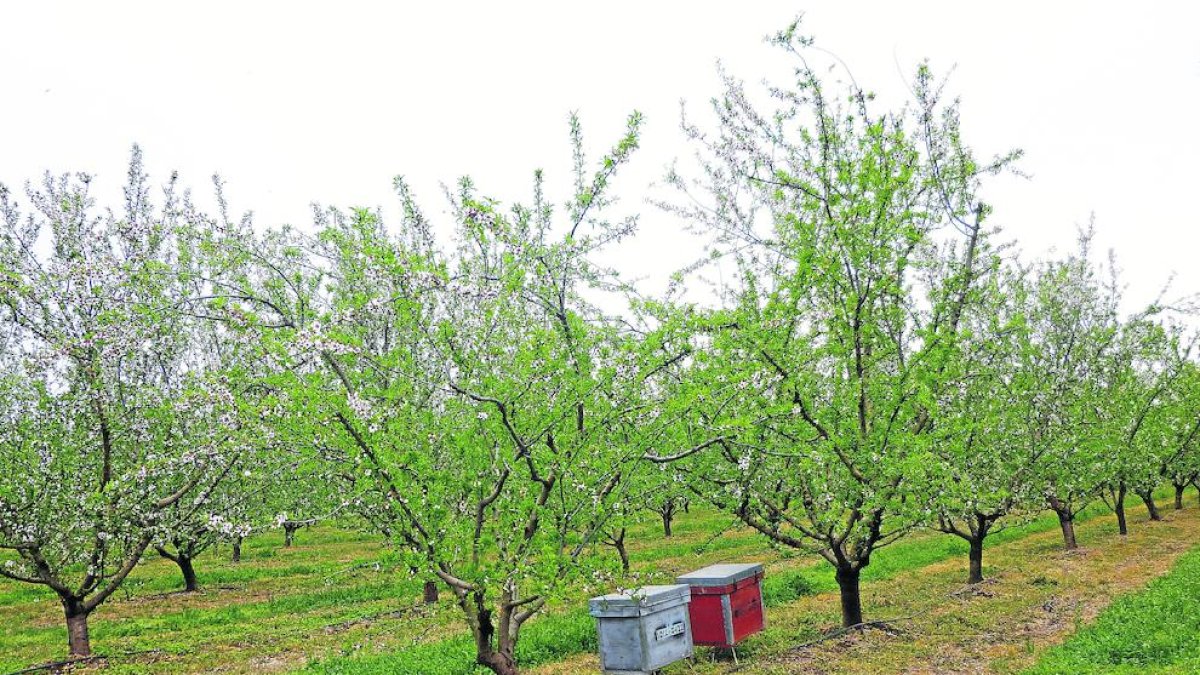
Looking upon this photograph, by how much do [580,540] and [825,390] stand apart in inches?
243

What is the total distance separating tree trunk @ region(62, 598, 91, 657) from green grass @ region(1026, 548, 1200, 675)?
57.1ft

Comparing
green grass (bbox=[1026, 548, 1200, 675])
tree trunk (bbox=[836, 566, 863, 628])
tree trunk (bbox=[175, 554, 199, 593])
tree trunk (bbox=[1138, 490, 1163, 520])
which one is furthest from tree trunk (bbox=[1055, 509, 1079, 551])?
tree trunk (bbox=[175, 554, 199, 593])

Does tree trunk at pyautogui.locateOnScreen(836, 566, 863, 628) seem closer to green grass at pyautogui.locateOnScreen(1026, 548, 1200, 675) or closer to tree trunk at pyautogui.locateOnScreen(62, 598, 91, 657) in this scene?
green grass at pyautogui.locateOnScreen(1026, 548, 1200, 675)

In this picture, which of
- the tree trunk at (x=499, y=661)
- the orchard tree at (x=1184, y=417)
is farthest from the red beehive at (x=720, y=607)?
the orchard tree at (x=1184, y=417)

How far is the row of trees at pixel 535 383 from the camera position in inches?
329

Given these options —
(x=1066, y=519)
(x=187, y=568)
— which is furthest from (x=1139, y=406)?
(x=187, y=568)

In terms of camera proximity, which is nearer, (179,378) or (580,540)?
(580,540)

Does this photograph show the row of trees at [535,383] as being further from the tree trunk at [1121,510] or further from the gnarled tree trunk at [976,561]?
the tree trunk at [1121,510]

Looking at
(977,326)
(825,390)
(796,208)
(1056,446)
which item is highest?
(796,208)

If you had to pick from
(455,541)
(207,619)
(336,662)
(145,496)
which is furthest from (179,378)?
(455,541)

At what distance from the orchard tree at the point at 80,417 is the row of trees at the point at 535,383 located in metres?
0.07

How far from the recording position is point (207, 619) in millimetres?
19344

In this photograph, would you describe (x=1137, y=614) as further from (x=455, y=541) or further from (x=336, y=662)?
(x=336, y=662)

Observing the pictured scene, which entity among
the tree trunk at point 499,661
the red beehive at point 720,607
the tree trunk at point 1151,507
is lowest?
the tree trunk at point 1151,507
